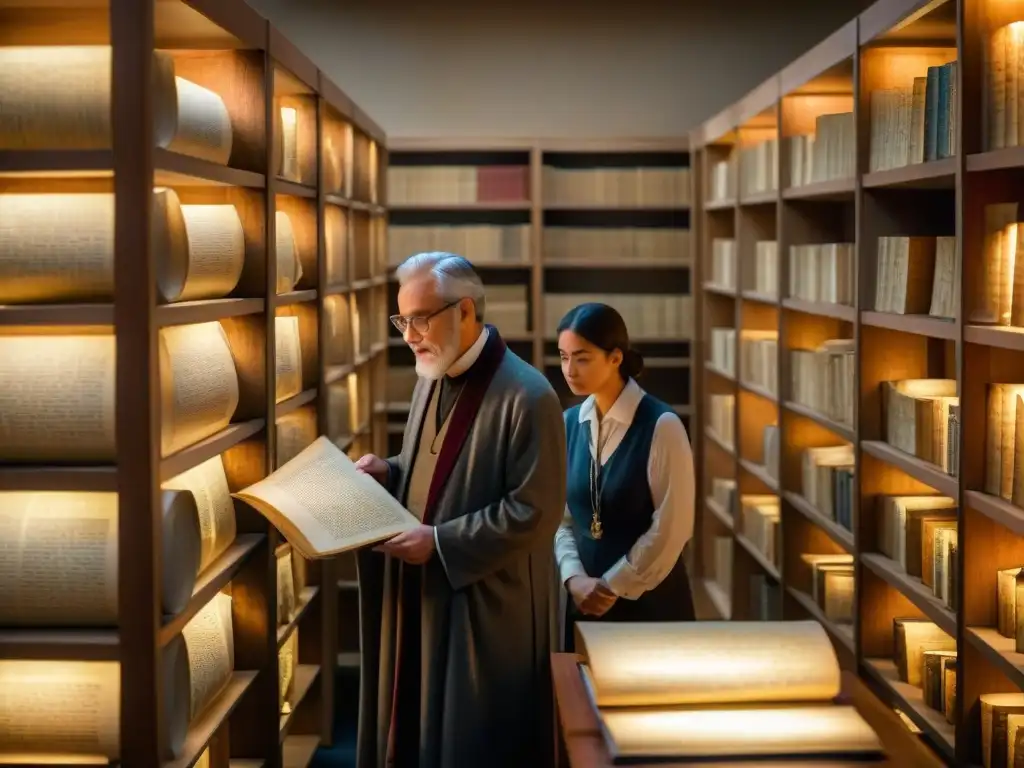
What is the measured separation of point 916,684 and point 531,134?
15.9 ft

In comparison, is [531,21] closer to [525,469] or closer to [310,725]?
[310,725]

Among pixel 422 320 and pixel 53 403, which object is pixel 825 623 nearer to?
pixel 422 320

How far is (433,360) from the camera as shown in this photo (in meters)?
3.13

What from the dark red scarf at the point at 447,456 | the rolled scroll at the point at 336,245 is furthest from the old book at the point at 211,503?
the rolled scroll at the point at 336,245

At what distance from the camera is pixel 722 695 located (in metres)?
1.88

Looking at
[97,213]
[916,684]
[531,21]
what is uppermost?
[531,21]

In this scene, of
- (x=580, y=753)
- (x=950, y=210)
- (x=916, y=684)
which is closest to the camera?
(x=580, y=753)

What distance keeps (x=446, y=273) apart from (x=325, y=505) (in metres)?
0.66

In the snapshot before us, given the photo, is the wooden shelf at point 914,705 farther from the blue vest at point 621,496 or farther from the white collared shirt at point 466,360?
the white collared shirt at point 466,360

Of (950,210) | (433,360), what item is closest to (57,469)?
(433,360)

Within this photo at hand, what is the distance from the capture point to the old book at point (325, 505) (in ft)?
8.77

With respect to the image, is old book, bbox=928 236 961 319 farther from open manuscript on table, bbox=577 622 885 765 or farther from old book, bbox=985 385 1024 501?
open manuscript on table, bbox=577 622 885 765

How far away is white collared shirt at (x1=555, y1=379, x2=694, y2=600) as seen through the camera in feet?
10.7

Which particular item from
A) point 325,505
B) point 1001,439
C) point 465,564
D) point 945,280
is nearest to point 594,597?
point 465,564
